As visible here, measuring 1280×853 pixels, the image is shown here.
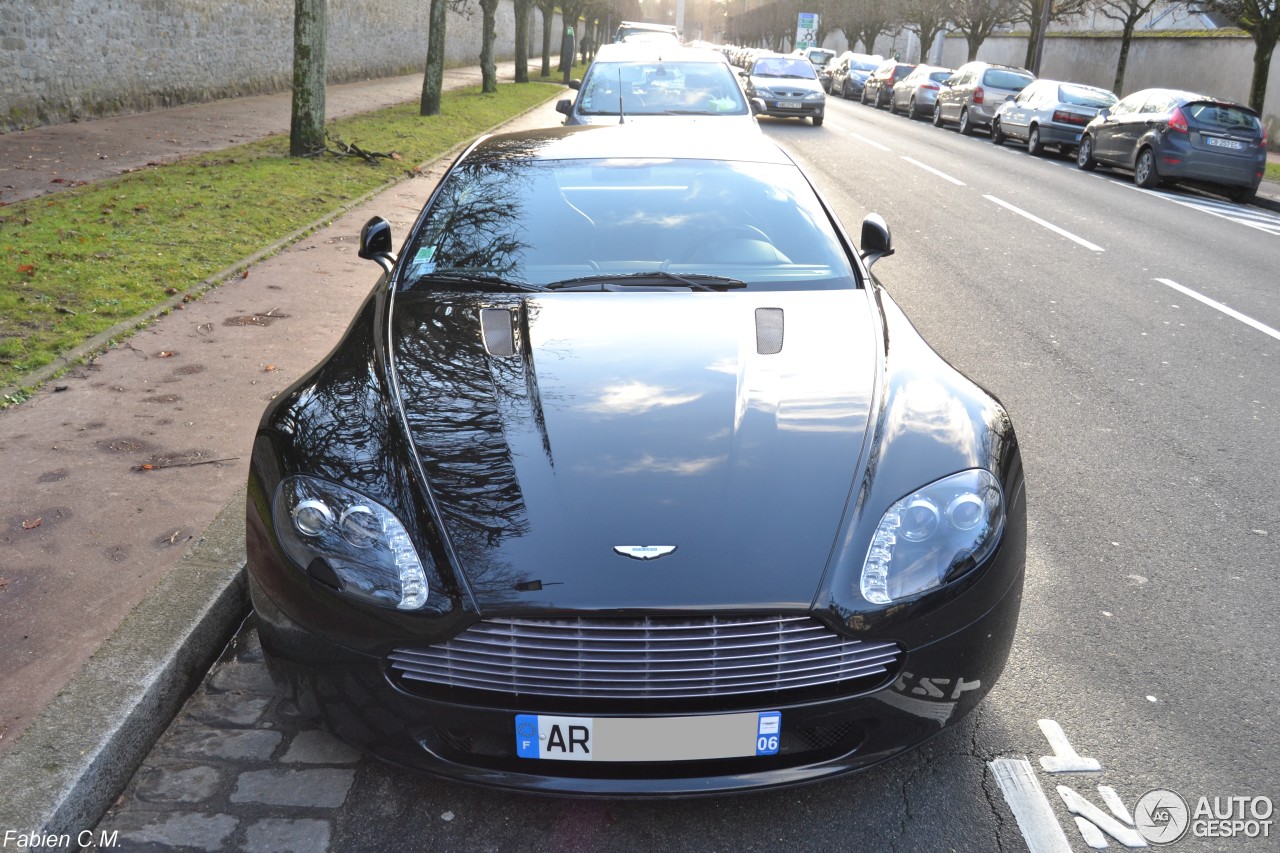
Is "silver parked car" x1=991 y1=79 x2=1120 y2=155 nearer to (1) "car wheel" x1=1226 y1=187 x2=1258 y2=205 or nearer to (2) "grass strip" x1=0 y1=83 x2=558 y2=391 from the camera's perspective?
(1) "car wheel" x1=1226 y1=187 x2=1258 y2=205

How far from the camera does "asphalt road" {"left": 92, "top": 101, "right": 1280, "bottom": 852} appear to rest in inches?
106

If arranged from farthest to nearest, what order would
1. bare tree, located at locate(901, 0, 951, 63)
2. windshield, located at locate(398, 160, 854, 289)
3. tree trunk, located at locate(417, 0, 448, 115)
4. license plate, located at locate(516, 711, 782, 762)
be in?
1. bare tree, located at locate(901, 0, 951, 63)
2. tree trunk, located at locate(417, 0, 448, 115)
3. windshield, located at locate(398, 160, 854, 289)
4. license plate, located at locate(516, 711, 782, 762)

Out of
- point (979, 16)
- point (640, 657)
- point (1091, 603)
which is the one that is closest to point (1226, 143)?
point (1091, 603)

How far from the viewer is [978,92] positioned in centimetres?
2641

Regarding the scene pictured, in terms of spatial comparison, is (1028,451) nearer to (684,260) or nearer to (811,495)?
(684,260)

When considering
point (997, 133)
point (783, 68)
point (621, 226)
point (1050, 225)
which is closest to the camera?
point (621, 226)

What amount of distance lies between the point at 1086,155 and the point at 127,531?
64.2ft

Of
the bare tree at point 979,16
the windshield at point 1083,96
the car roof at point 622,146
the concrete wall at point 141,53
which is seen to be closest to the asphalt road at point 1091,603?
the car roof at point 622,146

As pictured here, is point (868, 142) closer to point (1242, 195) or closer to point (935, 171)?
point (935, 171)

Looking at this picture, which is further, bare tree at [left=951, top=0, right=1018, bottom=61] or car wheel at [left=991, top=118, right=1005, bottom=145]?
bare tree at [left=951, top=0, right=1018, bottom=61]

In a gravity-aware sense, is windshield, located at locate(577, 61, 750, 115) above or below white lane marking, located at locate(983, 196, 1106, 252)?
above

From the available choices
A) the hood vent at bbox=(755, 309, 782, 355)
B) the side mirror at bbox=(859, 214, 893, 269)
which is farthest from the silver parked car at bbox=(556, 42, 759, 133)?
the hood vent at bbox=(755, 309, 782, 355)

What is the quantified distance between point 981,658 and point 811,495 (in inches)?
22.4

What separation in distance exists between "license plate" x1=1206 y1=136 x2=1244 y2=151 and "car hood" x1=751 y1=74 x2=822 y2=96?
A: 9.22m
